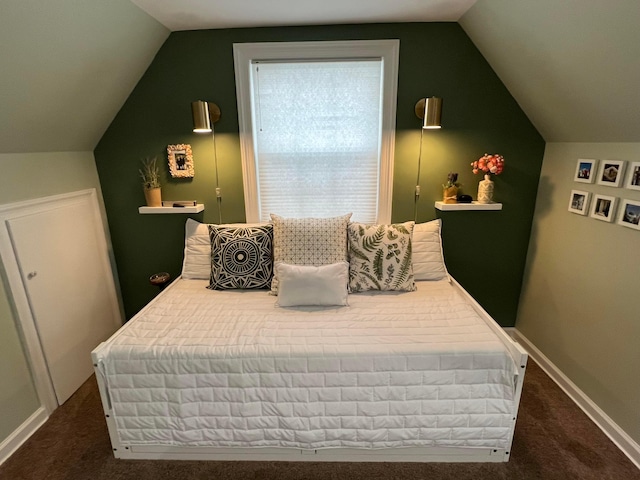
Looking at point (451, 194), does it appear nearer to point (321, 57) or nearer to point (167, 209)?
point (321, 57)

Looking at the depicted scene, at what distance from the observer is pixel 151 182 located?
2.52 meters

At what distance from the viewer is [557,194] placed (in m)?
2.32

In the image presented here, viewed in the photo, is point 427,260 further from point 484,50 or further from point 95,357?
point 95,357

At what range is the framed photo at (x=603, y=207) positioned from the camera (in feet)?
6.07

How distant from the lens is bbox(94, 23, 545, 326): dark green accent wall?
2330 millimetres

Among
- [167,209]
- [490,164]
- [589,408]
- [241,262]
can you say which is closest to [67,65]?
[167,209]

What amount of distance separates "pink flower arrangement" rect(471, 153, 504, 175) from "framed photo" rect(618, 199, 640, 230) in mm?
729

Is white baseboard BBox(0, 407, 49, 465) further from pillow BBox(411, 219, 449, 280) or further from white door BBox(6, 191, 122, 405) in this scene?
pillow BBox(411, 219, 449, 280)

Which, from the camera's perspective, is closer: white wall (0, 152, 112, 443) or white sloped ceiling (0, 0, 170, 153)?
white sloped ceiling (0, 0, 170, 153)

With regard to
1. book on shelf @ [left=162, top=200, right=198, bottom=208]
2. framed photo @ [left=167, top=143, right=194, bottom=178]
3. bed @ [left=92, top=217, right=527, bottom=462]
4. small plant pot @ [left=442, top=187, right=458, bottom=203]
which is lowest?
bed @ [left=92, top=217, right=527, bottom=462]

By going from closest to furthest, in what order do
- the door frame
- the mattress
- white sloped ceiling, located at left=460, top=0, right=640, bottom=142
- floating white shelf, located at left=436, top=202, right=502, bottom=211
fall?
white sloped ceiling, located at left=460, top=0, right=640, bottom=142
the mattress
the door frame
floating white shelf, located at left=436, top=202, right=502, bottom=211

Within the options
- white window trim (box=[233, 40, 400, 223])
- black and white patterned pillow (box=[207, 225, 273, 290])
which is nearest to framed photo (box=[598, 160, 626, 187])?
white window trim (box=[233, 40, 400, 223])

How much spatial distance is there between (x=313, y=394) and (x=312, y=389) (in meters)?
0.03

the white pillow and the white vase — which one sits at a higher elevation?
the white vase
